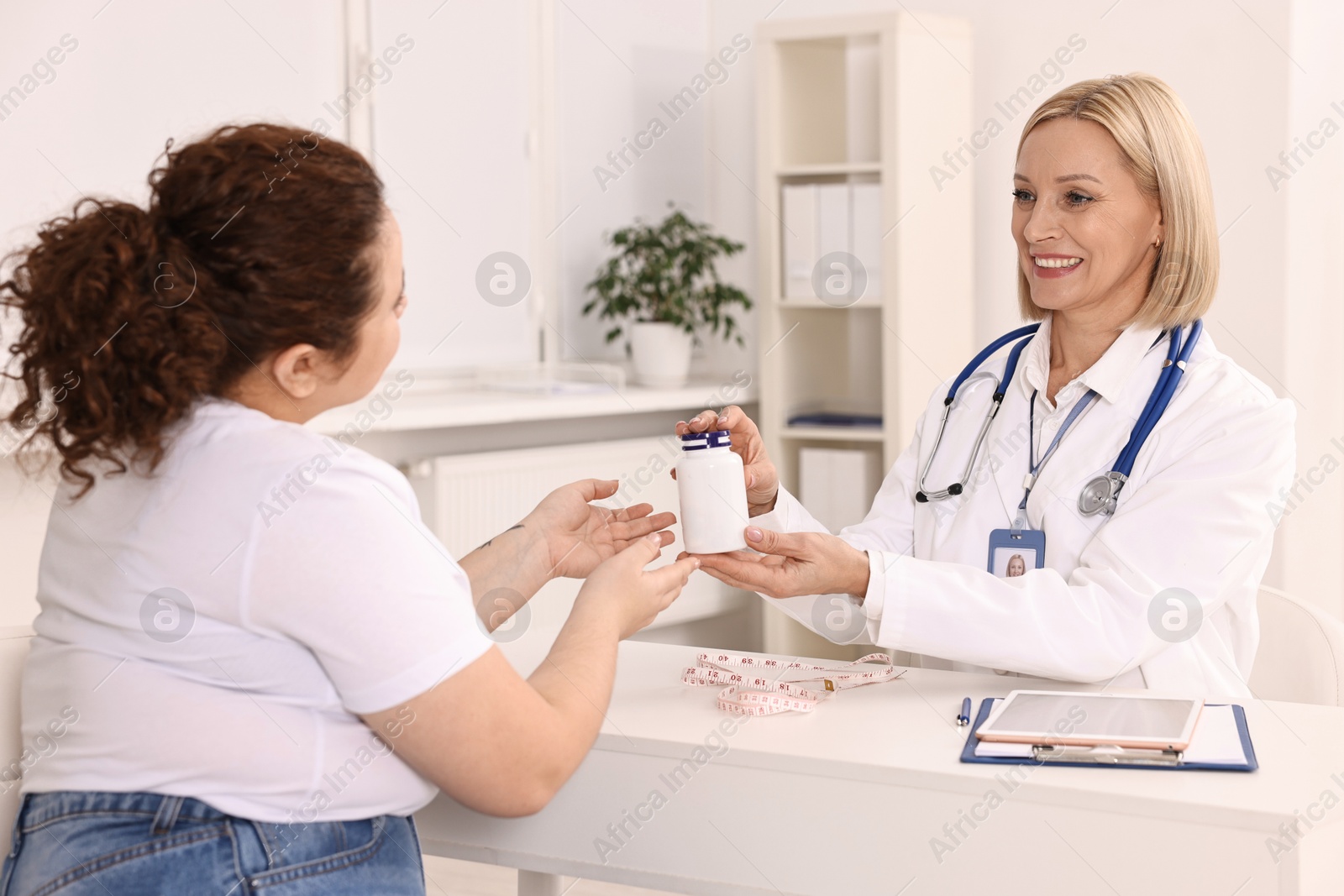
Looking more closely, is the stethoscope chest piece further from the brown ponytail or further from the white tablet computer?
the brown ponytail

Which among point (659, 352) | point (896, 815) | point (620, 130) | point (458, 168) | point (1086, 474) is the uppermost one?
point (620, 130)

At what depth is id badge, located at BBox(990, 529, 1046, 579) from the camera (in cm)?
183

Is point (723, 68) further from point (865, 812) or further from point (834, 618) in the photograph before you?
point (865, 812)

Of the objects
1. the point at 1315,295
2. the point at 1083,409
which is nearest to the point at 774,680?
the point at 1083,409

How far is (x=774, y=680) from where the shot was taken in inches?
63.9

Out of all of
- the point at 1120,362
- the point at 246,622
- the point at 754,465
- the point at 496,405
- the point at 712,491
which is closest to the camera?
the point at 246,622

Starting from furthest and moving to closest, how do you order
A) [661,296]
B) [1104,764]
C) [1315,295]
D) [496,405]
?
1. [661,296]
2. [1315,295]
3. [496,405]
4. [1104,764]

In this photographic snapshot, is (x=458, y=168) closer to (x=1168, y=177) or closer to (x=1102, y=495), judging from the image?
(x=1168, y=177)

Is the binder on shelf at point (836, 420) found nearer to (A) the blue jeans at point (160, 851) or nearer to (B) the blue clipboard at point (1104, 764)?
(B) the blue clipboard at point (1104, 764)

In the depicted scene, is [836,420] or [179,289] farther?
[836,420]

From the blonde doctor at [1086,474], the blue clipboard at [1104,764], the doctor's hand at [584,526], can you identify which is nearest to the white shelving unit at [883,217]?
the blonde doctor at [1086,474]

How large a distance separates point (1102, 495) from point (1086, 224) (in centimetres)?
41

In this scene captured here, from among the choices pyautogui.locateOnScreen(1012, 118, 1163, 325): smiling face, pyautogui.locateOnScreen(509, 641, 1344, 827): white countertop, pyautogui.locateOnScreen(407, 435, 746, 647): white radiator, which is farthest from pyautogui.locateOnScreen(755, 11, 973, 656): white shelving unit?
pyautogui.locateOnScreen(509, 641, 1344, 827): white countertop

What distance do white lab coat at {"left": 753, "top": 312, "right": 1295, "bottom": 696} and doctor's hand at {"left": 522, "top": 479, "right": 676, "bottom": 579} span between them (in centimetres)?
34
